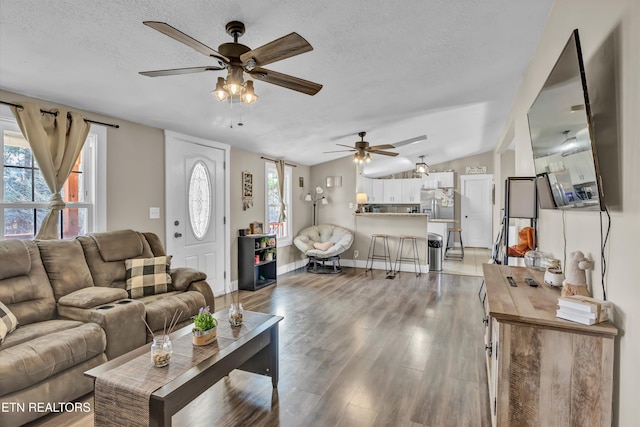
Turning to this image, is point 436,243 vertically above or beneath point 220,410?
above

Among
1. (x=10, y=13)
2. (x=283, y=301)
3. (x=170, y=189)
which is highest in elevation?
(x=10, y=13)

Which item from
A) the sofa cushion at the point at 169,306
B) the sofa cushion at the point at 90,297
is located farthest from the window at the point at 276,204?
the sofa cushion at the point at 90,297

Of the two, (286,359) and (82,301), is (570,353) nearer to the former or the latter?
(286,359)

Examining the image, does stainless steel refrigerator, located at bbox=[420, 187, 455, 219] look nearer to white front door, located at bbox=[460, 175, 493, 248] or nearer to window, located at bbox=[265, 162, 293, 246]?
white front door, located at bbox=[460, 175, 493, 248]

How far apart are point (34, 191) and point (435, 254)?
599 cm

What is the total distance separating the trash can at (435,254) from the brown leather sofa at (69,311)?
4.47m

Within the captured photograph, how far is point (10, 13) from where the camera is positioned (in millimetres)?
1849

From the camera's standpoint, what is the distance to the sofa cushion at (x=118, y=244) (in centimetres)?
306

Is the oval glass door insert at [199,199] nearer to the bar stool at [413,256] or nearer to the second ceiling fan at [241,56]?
the second ceiling fan at [241,56]

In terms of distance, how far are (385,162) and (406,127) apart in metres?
2.90

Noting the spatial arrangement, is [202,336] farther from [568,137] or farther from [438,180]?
[438,180]

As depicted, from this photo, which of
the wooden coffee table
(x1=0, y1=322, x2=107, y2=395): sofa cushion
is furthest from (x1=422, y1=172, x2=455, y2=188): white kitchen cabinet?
(x1=0, y1=322, x2=107, y2=395): sofa cushion

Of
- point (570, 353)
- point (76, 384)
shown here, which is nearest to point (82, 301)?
point (76, 384)

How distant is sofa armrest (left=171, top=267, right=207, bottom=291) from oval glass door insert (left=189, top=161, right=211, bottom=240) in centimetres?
119
